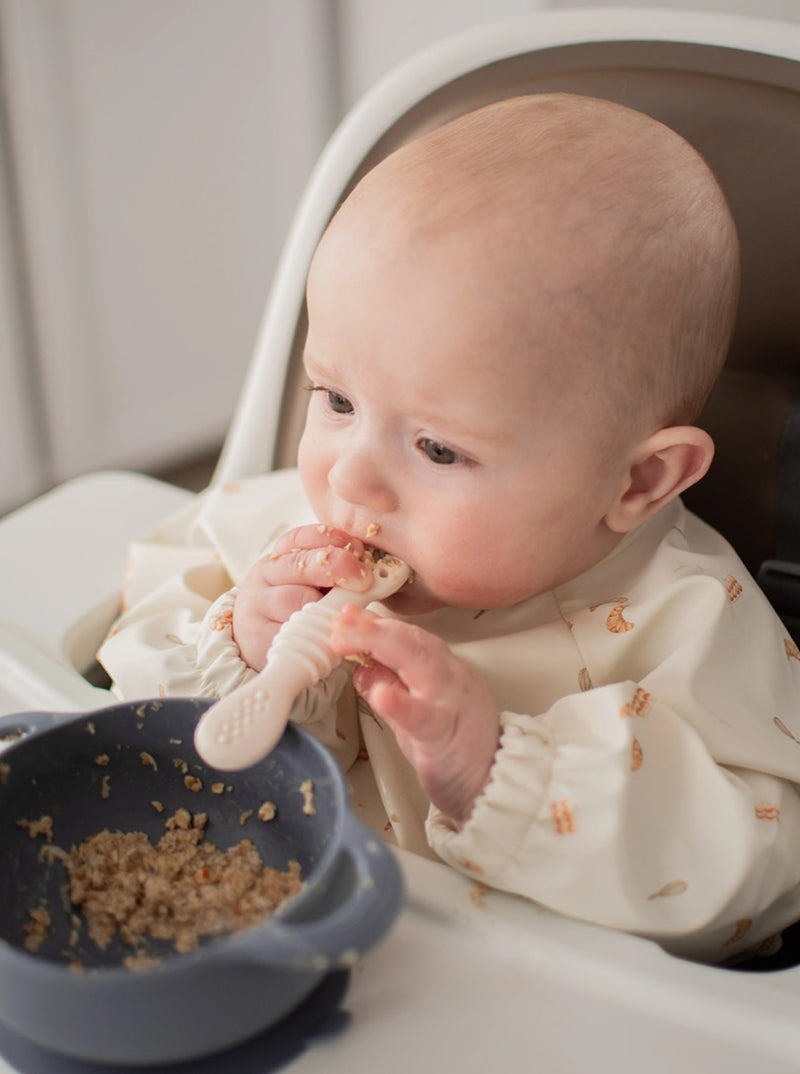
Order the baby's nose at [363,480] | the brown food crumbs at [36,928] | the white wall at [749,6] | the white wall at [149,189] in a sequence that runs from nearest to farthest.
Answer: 1. the brown food crumbs at [36,928]
2. the baby's nose at [363,480]
3. the white wall at [749,6]
4. the white wall at [149,189]

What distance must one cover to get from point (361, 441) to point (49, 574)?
38 centimetres

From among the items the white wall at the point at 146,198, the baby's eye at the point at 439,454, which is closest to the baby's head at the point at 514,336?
the baby's eye at the point at 439,454

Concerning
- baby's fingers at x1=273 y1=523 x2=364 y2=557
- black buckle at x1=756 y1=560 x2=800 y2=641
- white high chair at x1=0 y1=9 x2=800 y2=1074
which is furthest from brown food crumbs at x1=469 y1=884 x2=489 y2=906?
Answer: black buckle at x1=756 y1=560 x2=800 y2=641

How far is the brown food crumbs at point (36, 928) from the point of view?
546 mm

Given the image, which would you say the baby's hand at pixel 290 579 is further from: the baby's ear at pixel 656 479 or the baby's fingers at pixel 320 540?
the baby's ear at pixel 656 479

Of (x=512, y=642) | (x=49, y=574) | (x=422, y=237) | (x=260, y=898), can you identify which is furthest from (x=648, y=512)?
(x=49, y=574)

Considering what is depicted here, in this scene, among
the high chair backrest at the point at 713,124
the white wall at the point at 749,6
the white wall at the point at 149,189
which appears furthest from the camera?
the white wall at the point at 149,189

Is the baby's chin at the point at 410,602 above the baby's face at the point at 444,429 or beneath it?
beneath

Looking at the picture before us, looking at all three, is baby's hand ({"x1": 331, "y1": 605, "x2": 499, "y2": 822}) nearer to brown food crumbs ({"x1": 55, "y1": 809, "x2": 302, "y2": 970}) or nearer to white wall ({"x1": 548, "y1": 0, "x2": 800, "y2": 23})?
brown food crumbs ({"x1": 55, "y1": 809, "x2": 302, "y2": 970})

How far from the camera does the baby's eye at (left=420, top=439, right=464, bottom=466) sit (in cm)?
67

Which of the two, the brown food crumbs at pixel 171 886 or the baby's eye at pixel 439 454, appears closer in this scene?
the brown food crumbs at pixel 171 886

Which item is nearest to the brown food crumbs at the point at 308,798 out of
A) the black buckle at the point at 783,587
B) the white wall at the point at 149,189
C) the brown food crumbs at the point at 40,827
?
the brown food crumbs at the point at 40,827

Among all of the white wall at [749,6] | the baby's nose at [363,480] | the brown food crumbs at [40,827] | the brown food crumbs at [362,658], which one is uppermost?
the white wall at [749,6]

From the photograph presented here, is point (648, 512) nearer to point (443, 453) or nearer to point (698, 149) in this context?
point (443, 453)
